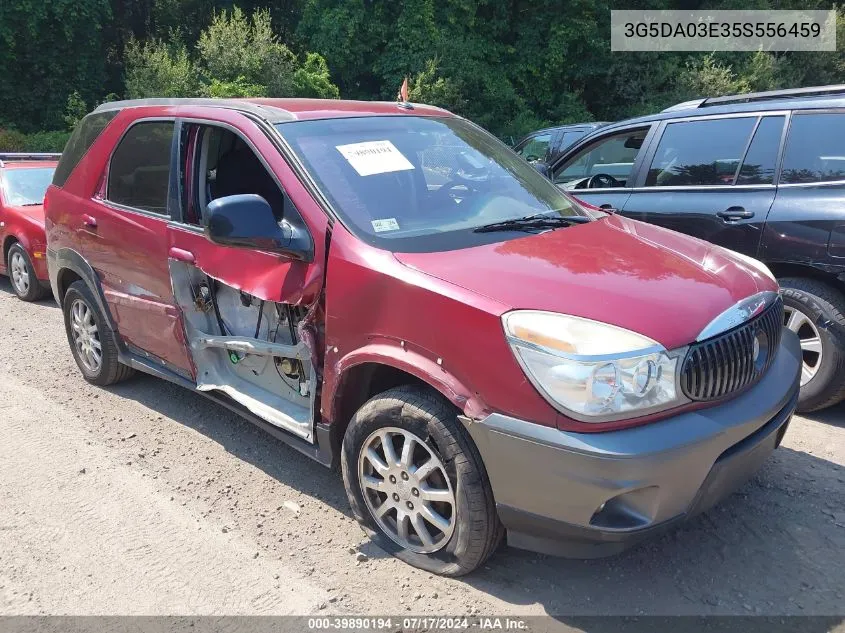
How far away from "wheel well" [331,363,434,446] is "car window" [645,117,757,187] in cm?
290

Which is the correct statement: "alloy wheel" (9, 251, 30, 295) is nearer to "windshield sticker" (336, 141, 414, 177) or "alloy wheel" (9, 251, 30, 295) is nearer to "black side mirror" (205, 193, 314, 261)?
"black side mirror" (205, 193, 314, 261)

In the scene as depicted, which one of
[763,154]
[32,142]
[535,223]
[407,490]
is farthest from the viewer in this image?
[32,142]

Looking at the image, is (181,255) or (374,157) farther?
(181,255)

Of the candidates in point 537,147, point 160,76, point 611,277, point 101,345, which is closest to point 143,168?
point 101,345

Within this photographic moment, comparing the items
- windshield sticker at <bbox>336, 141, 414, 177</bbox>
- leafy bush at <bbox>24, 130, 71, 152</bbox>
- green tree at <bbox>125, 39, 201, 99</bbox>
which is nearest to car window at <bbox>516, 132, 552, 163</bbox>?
windshield sticker at <bbox>336, 141, 414, 177</bbox>

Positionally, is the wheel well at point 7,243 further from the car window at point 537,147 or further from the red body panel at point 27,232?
the car window at point 537,147

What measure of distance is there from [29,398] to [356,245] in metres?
3.20

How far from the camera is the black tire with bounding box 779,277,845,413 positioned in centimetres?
395

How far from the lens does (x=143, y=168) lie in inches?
160

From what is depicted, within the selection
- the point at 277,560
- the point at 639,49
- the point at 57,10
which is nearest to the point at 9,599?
the point at 277,560

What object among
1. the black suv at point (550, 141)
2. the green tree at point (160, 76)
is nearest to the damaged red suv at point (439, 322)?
the black suv at point (550, 141)

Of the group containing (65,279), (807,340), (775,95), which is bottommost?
(65,279)

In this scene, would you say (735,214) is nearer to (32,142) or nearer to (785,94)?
(785,94)

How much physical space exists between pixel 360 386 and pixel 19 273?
6324 mm
